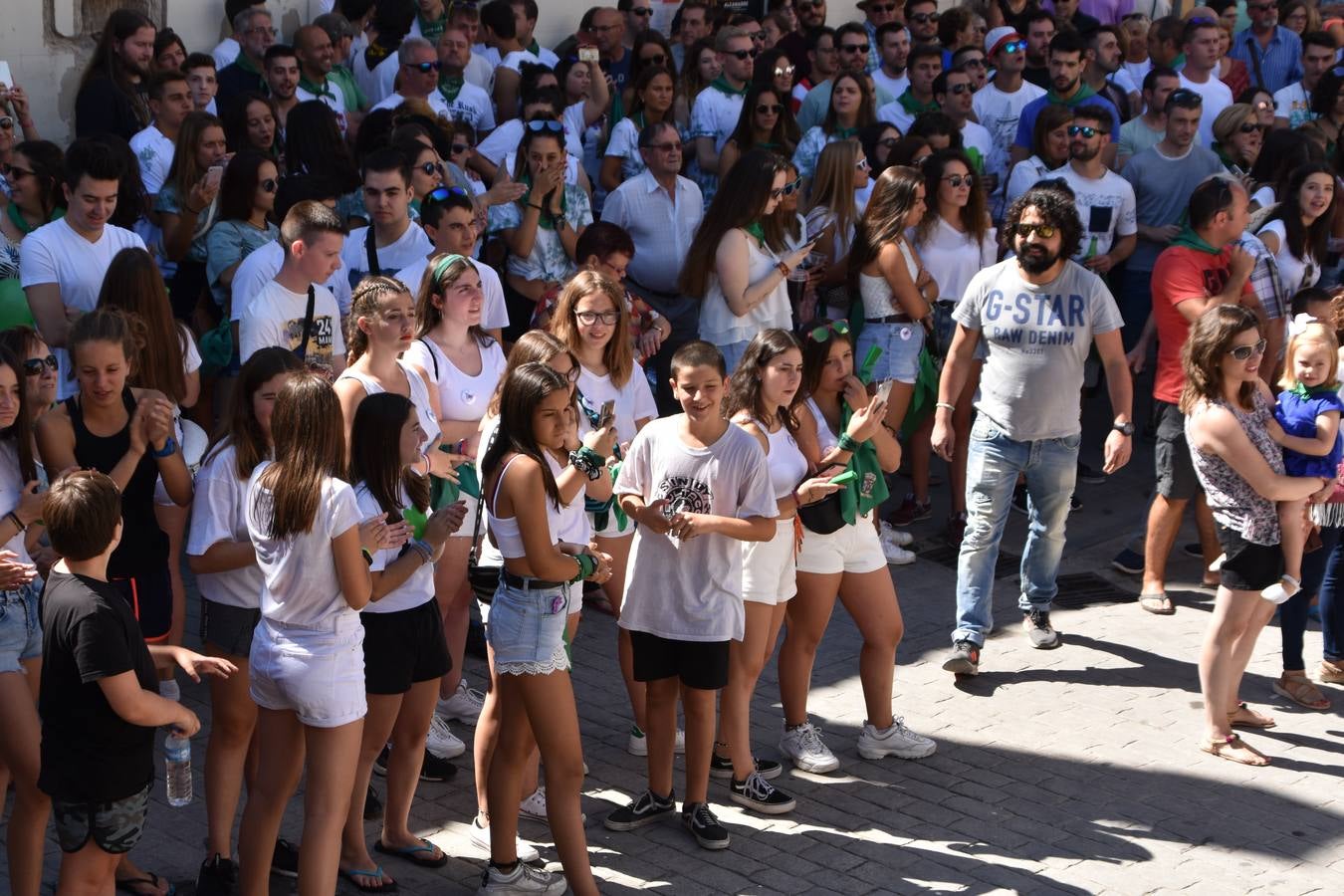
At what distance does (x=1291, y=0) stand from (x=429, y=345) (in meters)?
10.6

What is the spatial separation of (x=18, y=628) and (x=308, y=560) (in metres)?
1.02

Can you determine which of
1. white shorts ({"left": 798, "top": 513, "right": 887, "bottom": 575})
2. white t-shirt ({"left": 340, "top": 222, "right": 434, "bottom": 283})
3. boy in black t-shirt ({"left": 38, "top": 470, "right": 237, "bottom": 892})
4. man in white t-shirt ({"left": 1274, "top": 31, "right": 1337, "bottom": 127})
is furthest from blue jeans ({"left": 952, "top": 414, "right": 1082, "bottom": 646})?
man in white t-shirt ({"left": 1274, "top": 31, "right": 1337, "bottom": 127})

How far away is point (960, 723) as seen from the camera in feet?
21.8

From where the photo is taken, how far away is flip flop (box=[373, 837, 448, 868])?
5289mm

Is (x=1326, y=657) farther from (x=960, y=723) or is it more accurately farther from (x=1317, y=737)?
(x=960, y=723)

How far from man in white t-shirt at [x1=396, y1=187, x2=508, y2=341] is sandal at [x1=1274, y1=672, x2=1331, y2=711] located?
3743 millimetres

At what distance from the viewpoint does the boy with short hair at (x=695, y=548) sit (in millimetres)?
5398

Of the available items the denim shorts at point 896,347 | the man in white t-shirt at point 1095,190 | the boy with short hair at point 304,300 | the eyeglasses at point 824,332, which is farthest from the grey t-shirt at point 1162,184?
the boy with short hair at point 304,300

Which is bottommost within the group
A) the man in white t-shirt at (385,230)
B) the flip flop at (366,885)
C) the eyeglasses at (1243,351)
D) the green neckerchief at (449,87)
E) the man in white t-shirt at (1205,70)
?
the flip flop at (366,885)

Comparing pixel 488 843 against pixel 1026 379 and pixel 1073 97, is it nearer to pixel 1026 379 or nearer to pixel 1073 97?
pixel 1026 379

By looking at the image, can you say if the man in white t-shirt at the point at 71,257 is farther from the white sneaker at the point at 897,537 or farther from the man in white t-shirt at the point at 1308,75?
the man in white t-shirt at the point at 1308,75

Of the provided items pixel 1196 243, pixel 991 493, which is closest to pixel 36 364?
pixel 991 493

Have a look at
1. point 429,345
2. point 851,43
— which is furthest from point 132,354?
point 851,43

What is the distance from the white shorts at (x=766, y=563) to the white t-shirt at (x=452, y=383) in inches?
45.6
